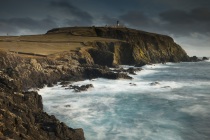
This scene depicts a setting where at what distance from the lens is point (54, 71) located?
50.2m

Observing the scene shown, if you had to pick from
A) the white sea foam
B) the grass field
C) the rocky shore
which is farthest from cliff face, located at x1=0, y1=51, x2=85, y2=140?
the grass field

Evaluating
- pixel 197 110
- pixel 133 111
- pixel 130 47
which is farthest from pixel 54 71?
pixel 130 47

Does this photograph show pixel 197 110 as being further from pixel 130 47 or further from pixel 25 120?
pixel 130 47

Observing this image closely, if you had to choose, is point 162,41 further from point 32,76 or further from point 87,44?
point 32,76

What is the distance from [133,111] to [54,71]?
22273mm

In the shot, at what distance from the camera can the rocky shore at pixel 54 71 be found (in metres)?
18.9

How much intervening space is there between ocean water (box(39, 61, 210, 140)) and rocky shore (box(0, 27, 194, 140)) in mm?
3250

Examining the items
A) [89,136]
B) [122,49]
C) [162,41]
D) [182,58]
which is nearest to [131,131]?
[89,136]

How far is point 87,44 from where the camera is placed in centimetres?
8781

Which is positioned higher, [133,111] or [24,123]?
[24,123]

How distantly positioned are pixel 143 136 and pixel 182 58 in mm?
129229

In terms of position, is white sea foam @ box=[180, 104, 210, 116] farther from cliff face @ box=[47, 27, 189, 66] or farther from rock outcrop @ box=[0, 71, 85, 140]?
cliff face @ box=[47, 27, 189, 66]

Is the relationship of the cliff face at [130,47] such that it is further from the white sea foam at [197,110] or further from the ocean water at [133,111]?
the white sea foam at [197,110]

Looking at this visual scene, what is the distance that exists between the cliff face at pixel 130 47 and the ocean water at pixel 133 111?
33537 mm
